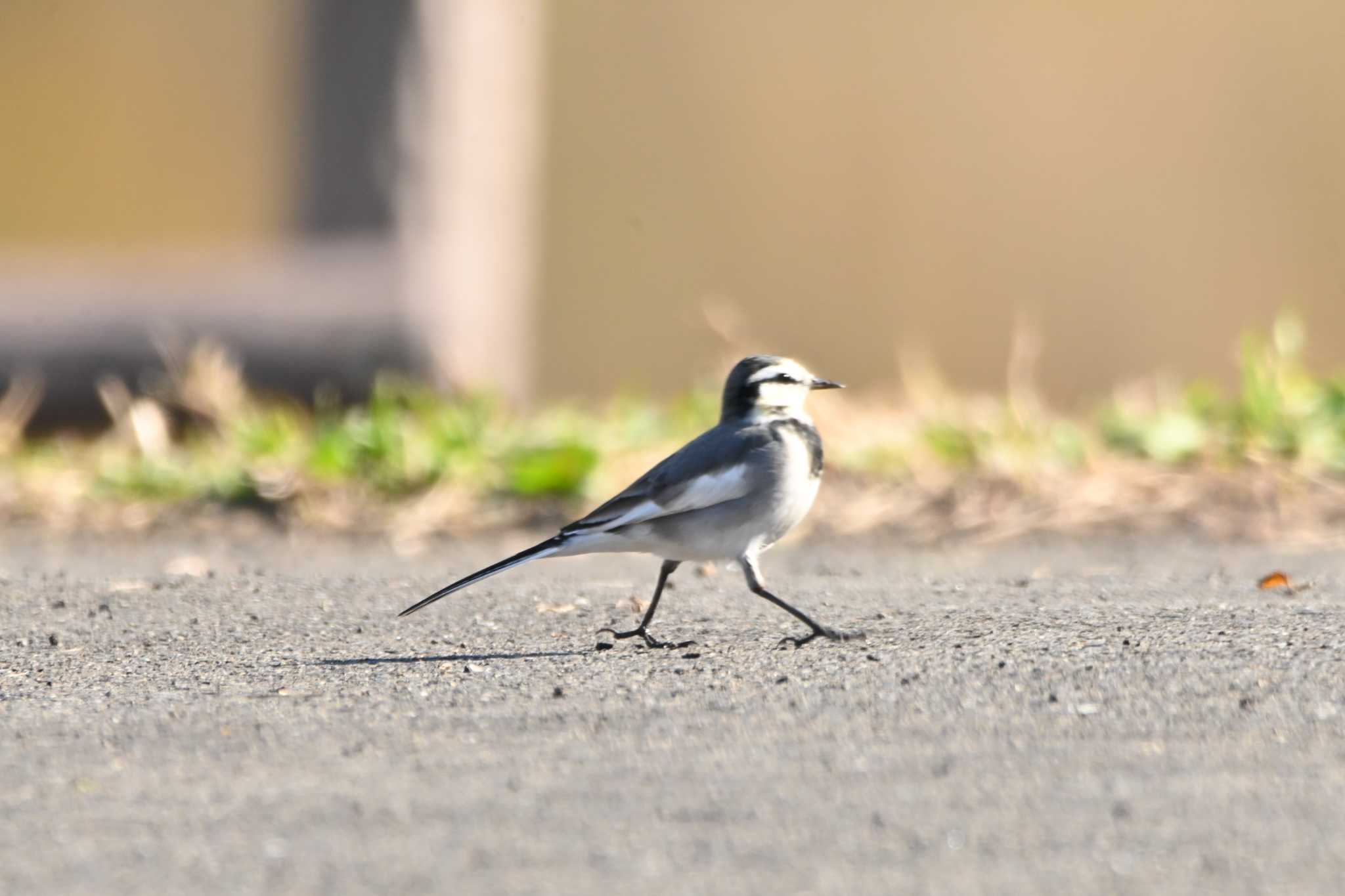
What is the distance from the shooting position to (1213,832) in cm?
283

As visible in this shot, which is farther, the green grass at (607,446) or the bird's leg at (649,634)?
the green grass at (607,446)

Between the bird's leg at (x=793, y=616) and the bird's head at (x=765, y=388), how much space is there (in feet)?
1.95

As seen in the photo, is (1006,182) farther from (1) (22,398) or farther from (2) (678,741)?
(2) (678,741)

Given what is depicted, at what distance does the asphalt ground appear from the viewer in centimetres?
275

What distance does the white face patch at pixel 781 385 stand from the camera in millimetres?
5473

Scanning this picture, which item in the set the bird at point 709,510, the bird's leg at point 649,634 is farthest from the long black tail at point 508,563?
the bird's leg at point 649,634

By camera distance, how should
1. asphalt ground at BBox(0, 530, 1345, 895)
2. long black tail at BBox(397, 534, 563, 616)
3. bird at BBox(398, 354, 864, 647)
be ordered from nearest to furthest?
asphalt ground at BBox(0, 530, 1345, 895) → long black tail at BBox(397, 534, 563, 616) → bird at BBox(398, 354, 864, 647)

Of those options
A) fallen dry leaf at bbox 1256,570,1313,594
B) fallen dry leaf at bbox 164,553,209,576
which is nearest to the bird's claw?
fallen dry leaf at bbox 1256,570,1313,594

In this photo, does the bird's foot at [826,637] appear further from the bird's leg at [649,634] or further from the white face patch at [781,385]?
the white face patch at [781,385]

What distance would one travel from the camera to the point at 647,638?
467 cm

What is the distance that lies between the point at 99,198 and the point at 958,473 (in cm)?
632

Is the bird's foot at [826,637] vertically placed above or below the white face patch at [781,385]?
below

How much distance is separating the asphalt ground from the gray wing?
33 centimetres

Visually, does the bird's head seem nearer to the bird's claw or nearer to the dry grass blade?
the bird's claw
